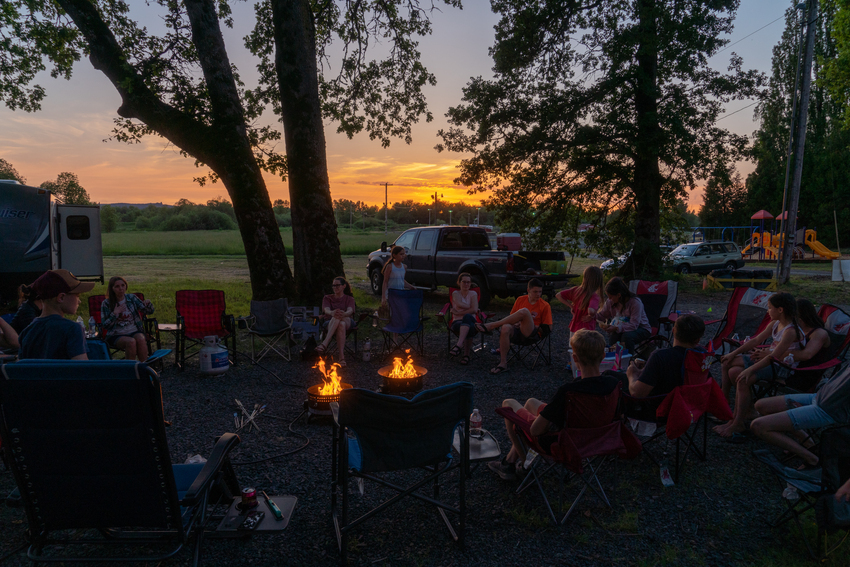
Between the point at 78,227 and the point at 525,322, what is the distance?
37.9 ft

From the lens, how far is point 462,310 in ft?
21.1

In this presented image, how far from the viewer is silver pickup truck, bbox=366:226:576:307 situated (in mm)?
9383

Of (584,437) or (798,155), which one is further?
(798,155)

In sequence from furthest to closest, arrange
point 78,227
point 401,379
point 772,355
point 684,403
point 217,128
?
point 78,227 < point 217,128 < point 401,379 < point 772,355 < point 684,403

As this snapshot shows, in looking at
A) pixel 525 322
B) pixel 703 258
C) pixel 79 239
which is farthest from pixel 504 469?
pixel 703 258

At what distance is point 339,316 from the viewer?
6.34 metres

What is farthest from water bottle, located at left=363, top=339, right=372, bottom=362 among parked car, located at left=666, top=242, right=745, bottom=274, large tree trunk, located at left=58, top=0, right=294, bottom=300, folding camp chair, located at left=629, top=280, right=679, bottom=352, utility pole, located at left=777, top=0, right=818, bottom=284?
parked car, located at left=666, top=242, right=745, bottom=274

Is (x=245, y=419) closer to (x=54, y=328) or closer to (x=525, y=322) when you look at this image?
(x=54, y=328)

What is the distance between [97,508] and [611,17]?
1339 centimetres

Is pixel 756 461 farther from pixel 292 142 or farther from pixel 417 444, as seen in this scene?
pixel 292 142

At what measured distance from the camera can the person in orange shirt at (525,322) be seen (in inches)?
229

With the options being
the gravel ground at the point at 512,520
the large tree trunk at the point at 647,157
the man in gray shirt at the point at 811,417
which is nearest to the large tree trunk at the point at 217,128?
the gravel ground at the point at 512,520

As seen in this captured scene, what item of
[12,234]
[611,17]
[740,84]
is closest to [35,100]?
[12,234]

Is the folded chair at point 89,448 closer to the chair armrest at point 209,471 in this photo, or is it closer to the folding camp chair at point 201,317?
the chair armrest at point 209,471
